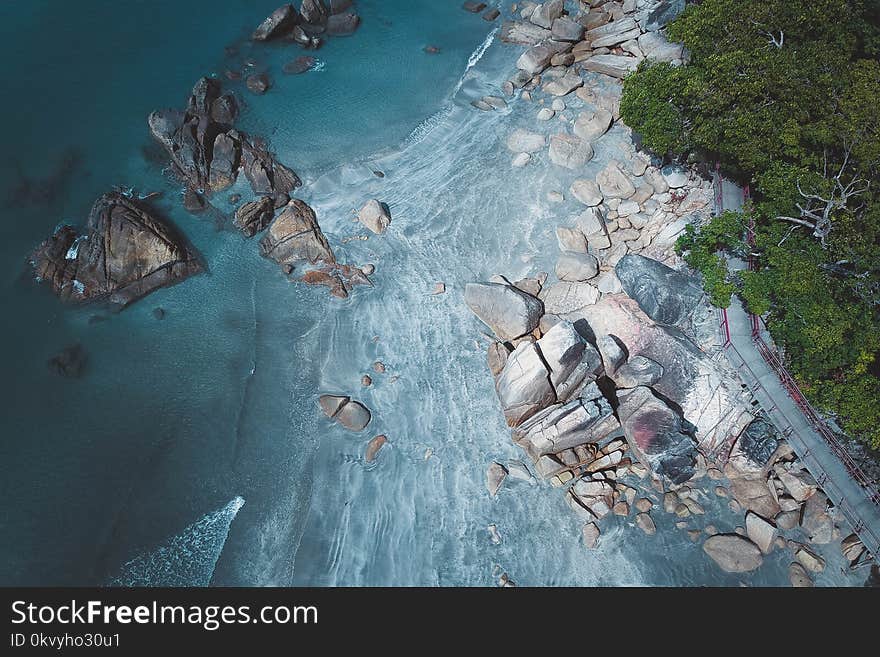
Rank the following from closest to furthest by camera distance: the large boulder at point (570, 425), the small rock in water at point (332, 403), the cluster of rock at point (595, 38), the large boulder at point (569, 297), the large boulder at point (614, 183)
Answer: the large boulder at point (570, 425)
the small rock in water at point (332, 403)
the large boulder at point (569, 297)
the large boulder at point (614, 183)
the cluster of rock at point (595, 38)

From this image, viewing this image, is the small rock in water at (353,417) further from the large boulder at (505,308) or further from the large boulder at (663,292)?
the large boulder at (663,292)

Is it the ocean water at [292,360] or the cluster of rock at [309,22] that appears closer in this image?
the ocean water at [292,360]

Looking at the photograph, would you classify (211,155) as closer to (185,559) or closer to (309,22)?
(309,22)

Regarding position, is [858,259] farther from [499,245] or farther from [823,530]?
[499,245]

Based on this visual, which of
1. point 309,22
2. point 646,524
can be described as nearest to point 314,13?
point 309,22

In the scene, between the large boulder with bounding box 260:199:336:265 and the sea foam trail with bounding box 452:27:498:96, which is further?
the sea foam trail with bounding box 452:27:498:96

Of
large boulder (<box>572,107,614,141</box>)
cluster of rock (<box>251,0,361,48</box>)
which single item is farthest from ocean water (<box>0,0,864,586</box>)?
cluster of rock (<box>251,0,361,48</box>)

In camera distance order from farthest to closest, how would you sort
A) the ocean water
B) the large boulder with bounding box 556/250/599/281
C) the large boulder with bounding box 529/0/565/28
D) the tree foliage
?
the large boulder with bounding box 529/0/565/28, the large boulder with bounding box 556/250/599/281, the ocean water, the tree foliage

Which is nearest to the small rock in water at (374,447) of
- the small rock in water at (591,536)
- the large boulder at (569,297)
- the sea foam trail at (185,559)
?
the sea foam trail at (185,559)

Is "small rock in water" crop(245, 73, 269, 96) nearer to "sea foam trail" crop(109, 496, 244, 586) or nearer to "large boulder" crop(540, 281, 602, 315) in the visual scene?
"large boulder" crop(540, 281, 602, 315)
